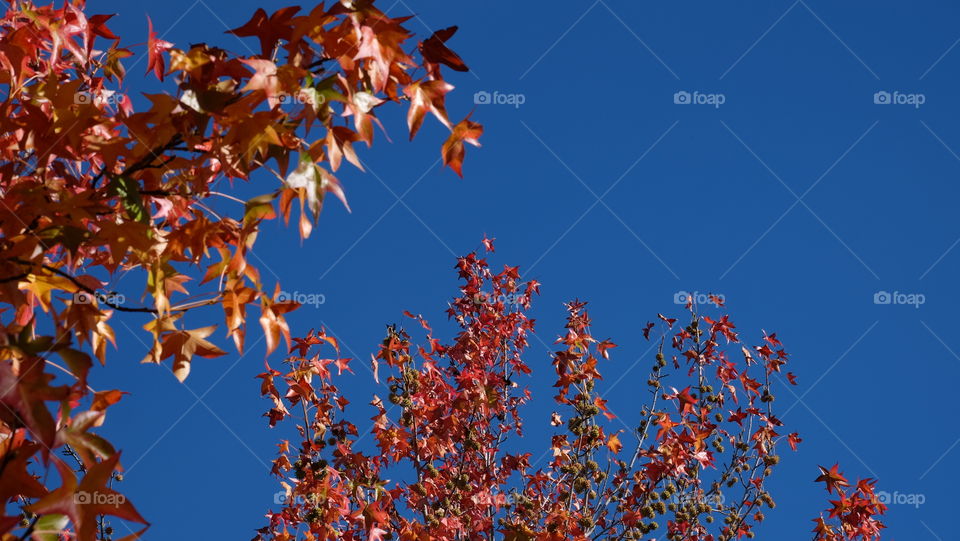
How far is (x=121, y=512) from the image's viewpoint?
1.54m

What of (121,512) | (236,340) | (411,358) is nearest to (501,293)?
(411,358)

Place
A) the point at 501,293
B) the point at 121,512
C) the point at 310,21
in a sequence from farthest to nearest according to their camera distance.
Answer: the point at 501,293 < the point at 310,21 < the point at 121,512

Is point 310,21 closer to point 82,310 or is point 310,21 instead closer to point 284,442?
point 82,310

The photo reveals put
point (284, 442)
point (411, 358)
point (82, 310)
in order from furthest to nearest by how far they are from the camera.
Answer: point (411, 358)
point (284, 442)
point (82, 310)

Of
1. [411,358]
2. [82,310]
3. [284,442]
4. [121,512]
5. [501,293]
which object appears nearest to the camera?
[121,512]

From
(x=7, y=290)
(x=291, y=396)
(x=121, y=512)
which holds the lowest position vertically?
(x=121, y=512)

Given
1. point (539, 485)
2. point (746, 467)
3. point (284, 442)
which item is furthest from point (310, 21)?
point (746, 467)

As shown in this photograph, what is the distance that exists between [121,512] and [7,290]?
0.65 metres

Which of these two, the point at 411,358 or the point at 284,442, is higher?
the point at 411,358

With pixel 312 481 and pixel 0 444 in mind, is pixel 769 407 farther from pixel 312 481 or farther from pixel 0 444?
pixel 0 444

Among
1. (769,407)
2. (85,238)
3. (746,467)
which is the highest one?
(769,407)

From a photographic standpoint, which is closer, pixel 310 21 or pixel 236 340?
Answer: pixel 310 21

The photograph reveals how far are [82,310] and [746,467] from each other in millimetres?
4850

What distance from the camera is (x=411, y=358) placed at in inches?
226
